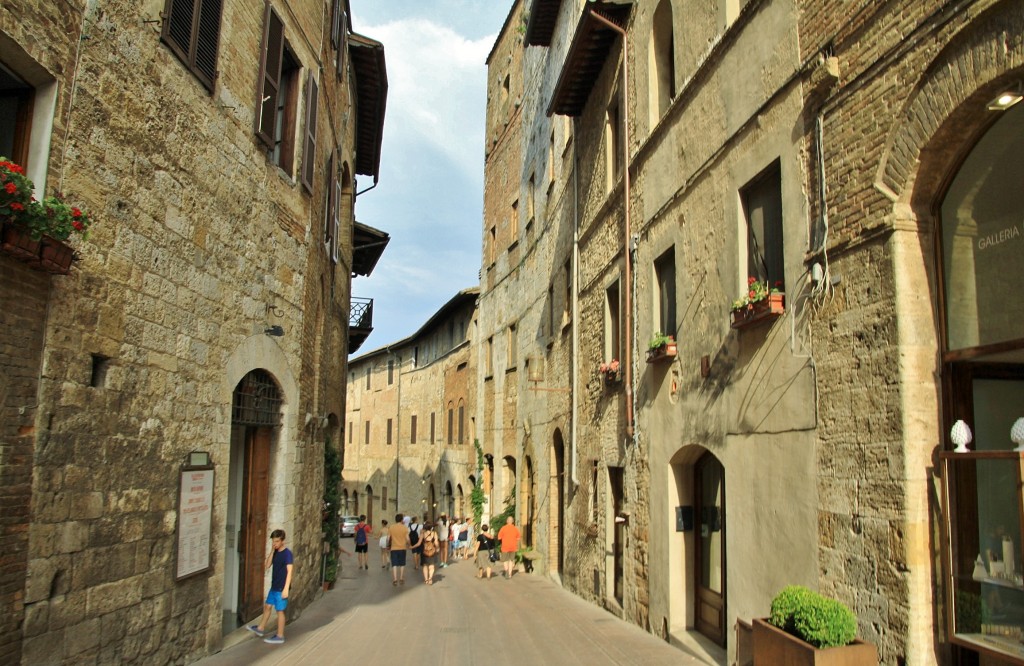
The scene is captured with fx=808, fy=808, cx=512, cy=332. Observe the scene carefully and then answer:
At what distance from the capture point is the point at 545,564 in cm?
1733

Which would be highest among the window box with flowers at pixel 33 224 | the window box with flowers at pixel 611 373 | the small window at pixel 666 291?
the small window at pixel 666 291

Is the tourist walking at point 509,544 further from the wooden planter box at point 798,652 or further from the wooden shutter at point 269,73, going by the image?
the wooden planter box at point 798,652

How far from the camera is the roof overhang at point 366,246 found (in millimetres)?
19781

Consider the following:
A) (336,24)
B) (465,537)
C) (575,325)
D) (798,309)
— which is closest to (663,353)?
(798,309)

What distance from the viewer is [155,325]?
23.2ft

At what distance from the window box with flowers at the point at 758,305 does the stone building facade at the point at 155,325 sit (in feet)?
16.7

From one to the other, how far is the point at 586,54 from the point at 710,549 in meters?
8.37

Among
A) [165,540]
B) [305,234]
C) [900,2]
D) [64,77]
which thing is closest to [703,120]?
[900,2]

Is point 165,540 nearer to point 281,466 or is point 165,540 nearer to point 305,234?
point 281,466

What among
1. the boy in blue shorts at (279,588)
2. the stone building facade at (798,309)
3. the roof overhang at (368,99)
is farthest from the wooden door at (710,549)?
the roof overhang at (368,99)

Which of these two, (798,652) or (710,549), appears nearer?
(798,652)

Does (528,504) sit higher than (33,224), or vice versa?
(33,224)

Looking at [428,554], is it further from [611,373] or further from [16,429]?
[16,429]

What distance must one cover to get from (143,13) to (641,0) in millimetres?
6992
